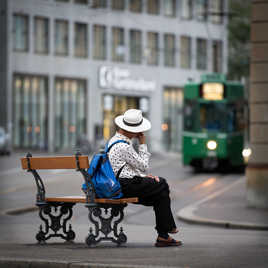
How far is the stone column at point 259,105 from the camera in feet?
54.7

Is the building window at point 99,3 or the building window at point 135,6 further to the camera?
the building window at point 135,6

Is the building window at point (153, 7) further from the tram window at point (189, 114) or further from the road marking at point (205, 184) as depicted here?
the road marking at point (205, 184)

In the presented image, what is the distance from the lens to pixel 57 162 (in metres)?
9.86

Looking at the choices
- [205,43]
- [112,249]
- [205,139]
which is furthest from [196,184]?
[205,43]

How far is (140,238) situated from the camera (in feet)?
37.1

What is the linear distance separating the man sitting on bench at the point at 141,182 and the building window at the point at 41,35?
4967 cm

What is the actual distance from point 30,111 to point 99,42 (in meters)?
7.22

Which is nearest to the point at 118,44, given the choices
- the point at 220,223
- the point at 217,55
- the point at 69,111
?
the point at 69,111

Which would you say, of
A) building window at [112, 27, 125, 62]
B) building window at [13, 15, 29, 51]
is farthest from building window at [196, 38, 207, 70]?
building window at [13, 15, 29, 51]

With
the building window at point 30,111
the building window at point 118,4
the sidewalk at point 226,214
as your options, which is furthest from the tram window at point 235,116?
the building window at point 118,4

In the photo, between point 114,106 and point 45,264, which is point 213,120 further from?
point 114,106

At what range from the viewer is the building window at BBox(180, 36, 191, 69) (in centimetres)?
6744

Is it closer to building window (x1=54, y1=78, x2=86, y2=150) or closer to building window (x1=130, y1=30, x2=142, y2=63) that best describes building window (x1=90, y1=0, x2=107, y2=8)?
building window (x1=130, y1=30, x2=142, y2=63)

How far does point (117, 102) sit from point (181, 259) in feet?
184
